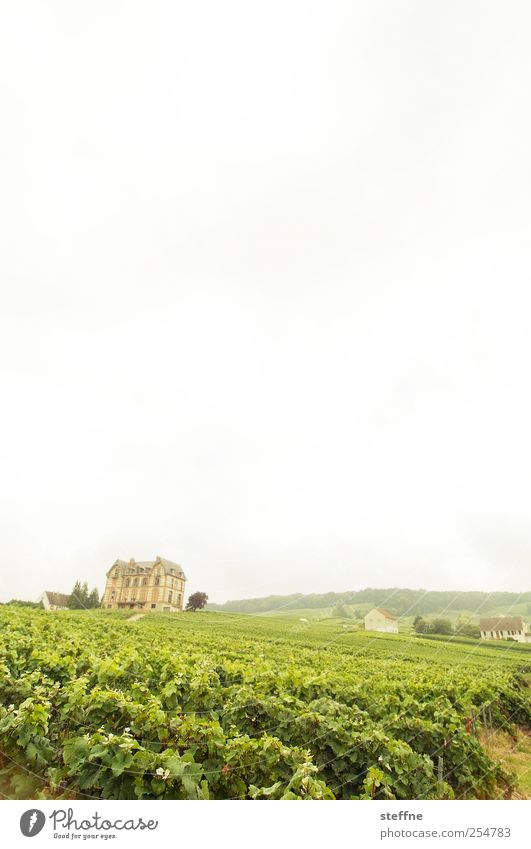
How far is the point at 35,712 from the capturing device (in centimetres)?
375

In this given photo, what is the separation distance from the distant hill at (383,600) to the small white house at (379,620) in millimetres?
221

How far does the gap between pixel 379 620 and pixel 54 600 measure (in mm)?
5091

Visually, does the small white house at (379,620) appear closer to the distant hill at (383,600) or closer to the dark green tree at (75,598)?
the distant hill at (383,600)

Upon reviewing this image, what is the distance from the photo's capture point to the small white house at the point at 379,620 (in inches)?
271

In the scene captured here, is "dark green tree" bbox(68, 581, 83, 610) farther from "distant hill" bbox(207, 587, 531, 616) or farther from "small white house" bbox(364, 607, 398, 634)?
"small white house" bbox(364, 607, 398, 634)

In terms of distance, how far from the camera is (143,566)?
6074mm

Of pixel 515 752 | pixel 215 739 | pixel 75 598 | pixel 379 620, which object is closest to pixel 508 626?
pixel 515 752

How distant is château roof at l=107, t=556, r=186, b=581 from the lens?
5864mm

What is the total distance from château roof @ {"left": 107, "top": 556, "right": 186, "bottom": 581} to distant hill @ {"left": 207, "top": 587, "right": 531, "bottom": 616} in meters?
0.99

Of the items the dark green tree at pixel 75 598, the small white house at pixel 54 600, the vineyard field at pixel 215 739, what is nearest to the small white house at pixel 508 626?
the vineyard field at pixel 215 739

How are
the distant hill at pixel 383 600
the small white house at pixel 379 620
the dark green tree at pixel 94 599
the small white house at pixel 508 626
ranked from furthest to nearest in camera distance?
the small white house at pixel 508 626, the small white house at pixel 379 620, the distant hill at pixel 383 600, the dark green tree at pixel 94 599
